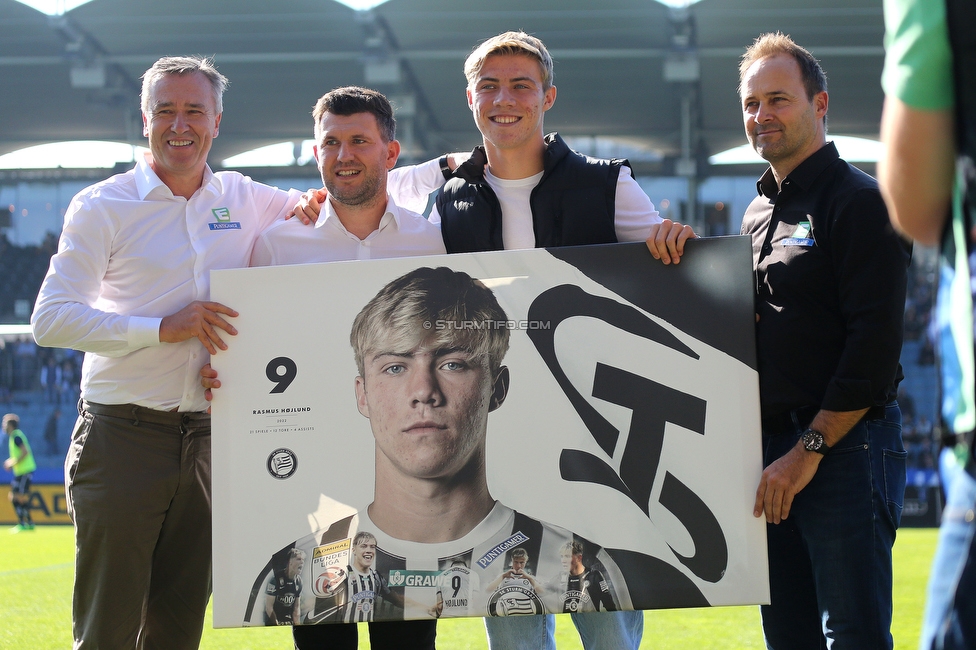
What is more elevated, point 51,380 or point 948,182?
point 51,380

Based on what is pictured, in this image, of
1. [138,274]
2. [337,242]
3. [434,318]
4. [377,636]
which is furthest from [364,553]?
[138,274]

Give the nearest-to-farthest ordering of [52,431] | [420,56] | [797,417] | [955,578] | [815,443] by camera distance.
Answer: [955,578] < [815,443] < [797,417] < [420,56] < [52,431]

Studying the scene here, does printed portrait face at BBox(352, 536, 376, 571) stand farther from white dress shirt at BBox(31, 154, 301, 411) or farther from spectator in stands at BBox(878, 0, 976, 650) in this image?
spectator in stands at BBox(878, 0, 976, 650)

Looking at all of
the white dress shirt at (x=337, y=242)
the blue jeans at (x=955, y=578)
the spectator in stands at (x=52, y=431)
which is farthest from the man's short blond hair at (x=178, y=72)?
the spectator in stands at (x=52, y=431)

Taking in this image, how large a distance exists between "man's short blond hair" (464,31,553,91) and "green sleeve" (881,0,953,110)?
1.58 metres

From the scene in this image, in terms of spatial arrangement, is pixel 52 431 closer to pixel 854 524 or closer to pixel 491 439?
pixel 491 439

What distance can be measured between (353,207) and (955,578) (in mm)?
2059

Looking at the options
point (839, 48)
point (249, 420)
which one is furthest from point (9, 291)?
point (249, 420)

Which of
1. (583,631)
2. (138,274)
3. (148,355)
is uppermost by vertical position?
(138,274)

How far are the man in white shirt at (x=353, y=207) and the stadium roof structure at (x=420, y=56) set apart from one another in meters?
15.9

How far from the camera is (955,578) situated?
118 cm

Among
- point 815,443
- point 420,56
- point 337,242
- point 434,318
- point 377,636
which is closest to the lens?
point 815,443

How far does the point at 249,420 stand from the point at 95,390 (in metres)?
0.59

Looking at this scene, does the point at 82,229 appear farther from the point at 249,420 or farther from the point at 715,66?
the point at 715,66
